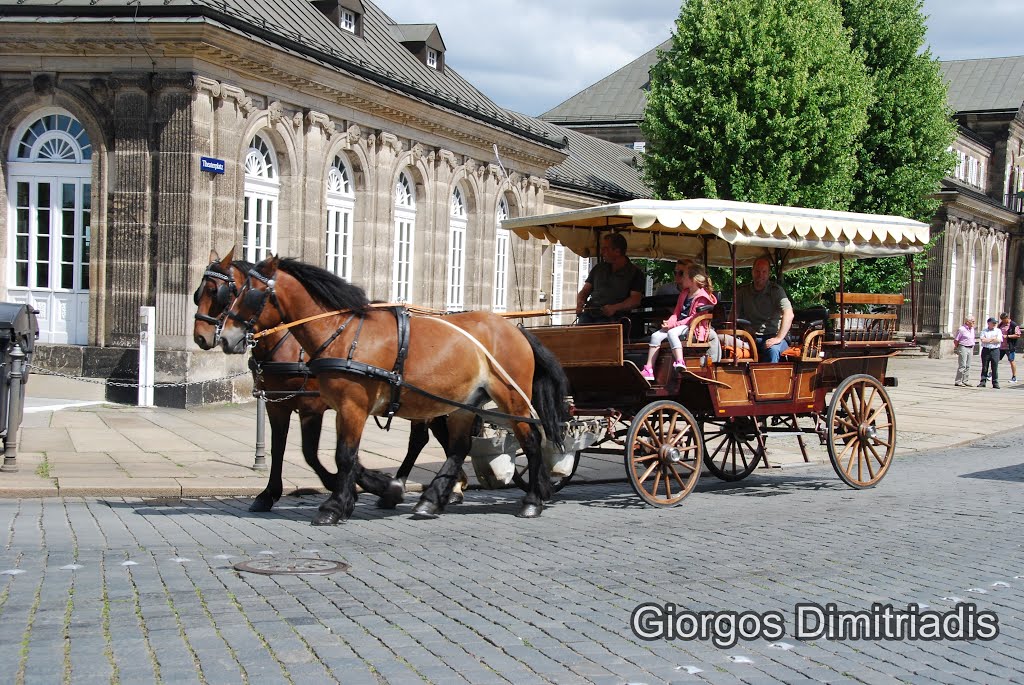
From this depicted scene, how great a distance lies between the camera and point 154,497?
10.3m

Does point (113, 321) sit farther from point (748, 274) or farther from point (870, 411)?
point (748, 274)

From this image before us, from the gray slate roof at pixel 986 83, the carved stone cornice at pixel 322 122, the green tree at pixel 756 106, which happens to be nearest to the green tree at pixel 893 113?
the green tree at pixel 756 106

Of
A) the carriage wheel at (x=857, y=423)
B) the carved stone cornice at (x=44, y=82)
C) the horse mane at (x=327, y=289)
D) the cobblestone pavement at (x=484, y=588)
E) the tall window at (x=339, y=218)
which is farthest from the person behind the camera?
the tall window at (x=339, y=218)

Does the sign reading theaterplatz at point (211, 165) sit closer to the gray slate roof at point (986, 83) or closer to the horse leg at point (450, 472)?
the horse leg at point (450, 472)

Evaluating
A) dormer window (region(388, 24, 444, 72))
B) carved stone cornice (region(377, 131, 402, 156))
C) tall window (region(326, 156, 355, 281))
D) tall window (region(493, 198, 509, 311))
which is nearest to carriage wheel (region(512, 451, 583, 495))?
tall window (region(326, 156, 355, 281))

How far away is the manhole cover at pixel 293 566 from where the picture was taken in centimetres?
686

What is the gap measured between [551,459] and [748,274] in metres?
17.0

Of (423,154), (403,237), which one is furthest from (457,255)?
(423,154)

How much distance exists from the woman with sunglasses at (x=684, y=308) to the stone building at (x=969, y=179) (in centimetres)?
3730

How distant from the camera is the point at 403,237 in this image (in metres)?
24.6

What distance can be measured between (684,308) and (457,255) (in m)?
16.8

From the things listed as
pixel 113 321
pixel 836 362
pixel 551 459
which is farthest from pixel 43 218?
pixel 836 362

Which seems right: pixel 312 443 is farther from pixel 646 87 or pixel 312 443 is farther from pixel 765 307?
pixel 646 87

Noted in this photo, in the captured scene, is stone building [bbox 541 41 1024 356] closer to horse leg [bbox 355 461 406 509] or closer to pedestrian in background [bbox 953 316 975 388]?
pedestrian in background [bbox 953 316 975 388]
